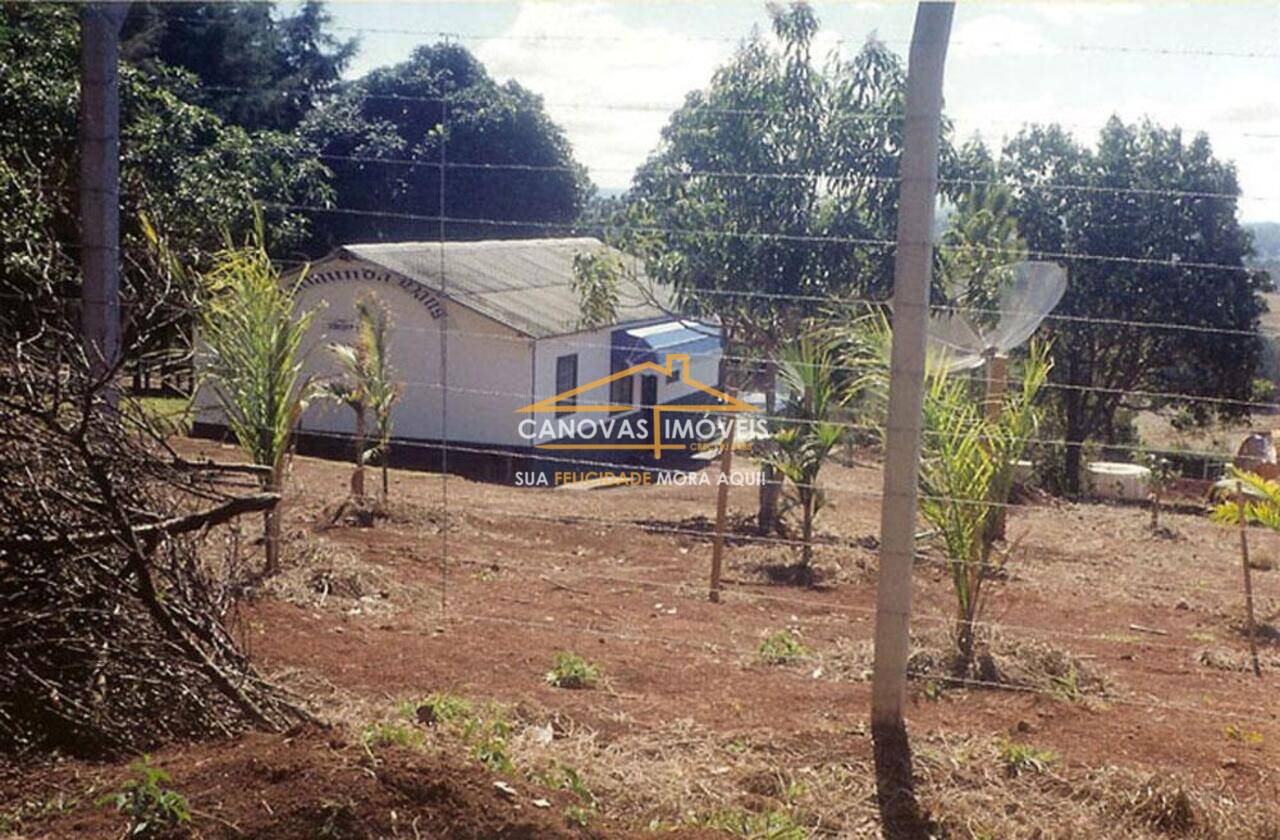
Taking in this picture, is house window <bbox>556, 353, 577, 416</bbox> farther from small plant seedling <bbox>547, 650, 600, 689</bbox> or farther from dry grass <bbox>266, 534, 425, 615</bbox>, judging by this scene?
small plant seedling <bbox>547, 650, 600, 689</bbox>

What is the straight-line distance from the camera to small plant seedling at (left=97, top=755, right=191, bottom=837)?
11.2 ft

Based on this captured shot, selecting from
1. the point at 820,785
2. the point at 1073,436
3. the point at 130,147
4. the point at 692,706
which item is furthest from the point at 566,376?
the point at 820,785

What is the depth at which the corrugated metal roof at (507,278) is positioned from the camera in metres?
16.6

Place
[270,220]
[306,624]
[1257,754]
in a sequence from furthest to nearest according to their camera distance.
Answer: [270,220]
[306,624]
[1257,754]

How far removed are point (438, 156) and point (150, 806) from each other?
73.4ft

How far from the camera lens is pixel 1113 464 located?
17703 millimetres

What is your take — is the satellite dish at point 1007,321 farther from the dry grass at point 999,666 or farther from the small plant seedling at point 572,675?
the small plant seedling at point 572,675

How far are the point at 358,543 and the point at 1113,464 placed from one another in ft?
40.5

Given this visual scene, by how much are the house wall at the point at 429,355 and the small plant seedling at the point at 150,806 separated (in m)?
13.1

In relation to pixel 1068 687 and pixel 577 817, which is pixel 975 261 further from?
pixel 577 817

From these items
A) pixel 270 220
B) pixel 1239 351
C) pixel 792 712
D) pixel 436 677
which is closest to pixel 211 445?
pixel 270 220

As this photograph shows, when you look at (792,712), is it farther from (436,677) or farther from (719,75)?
(719,75)

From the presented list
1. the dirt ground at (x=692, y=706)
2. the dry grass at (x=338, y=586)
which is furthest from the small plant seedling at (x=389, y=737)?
the dry grass at (x=338, y=586)

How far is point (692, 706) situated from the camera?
16.6 ft
